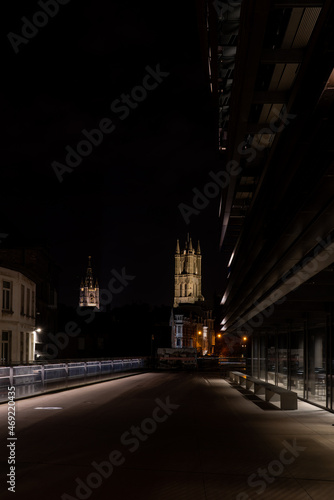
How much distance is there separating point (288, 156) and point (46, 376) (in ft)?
42.1

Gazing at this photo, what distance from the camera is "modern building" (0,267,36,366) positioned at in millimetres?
32469

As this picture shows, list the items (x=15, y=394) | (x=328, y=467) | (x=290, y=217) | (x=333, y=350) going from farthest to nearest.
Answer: (x=15, y=394) → (x=333, y=350) → (x=290, y=217) → (x=328, y=467)

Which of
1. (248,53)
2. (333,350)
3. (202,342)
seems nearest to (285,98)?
(248,53)

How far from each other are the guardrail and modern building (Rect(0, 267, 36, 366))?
13.0 feet

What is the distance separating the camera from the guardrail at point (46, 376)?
63.3 feet

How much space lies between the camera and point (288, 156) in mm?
17484

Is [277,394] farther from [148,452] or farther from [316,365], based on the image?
[148,452]

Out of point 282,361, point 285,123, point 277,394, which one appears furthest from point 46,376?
point 285,123

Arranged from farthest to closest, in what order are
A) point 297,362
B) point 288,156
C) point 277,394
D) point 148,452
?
1. point 297,362
2. point 277,394
3. point 288,156
4. point 148,452

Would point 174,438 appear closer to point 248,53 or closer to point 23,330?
point 248,53

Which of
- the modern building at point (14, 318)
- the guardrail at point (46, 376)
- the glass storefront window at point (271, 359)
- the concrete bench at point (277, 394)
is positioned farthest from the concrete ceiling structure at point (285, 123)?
the modern building at point (14, 318)

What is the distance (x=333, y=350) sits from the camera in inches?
707

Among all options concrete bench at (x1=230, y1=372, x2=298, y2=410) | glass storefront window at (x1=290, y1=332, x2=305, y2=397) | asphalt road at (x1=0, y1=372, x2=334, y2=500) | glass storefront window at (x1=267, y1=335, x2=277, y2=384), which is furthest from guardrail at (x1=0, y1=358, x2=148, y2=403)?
glass storefront window at (x1=290, y1=332, x2=305, y2=397)

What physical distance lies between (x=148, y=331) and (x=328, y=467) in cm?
8658
